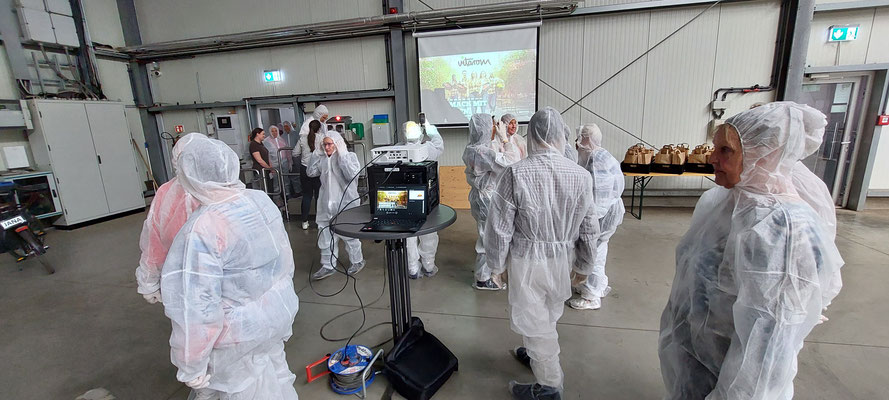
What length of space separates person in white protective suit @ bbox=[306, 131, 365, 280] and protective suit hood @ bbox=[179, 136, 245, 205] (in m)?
1.67

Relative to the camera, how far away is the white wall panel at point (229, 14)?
5.62 meters

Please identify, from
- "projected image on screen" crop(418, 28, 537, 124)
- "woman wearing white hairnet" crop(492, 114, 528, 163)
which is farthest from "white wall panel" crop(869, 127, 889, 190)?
"woman wearing white hairnet" crop(492, 114, 528, 163)

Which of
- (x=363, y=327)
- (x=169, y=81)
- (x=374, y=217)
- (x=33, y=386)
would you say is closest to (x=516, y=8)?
(x=374, y=217)

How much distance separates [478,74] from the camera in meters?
5.32

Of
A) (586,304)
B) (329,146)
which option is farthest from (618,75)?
(329,146)

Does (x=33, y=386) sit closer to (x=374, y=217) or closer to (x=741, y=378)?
(x=374, y=217)

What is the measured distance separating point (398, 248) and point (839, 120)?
21.2ft

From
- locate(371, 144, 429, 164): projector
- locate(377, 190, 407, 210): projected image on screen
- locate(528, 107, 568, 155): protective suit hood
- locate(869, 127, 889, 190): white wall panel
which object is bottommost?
locate(869, 127, 889, 190): white wall panel

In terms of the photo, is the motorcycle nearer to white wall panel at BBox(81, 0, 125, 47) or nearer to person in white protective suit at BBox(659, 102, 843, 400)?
white wall panel at BBox(81, 0, 125, 47)

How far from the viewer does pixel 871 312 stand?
2.50 meters

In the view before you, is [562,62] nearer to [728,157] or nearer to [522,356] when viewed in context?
[522,356]

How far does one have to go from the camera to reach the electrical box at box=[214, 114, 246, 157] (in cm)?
641

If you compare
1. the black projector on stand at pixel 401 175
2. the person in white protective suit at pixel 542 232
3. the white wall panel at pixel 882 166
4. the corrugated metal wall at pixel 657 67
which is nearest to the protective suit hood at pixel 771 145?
the person in white protective suit at pixel 542 232

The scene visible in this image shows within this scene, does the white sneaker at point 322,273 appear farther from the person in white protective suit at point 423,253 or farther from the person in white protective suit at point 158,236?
the person in white protective suit at point 158,236
